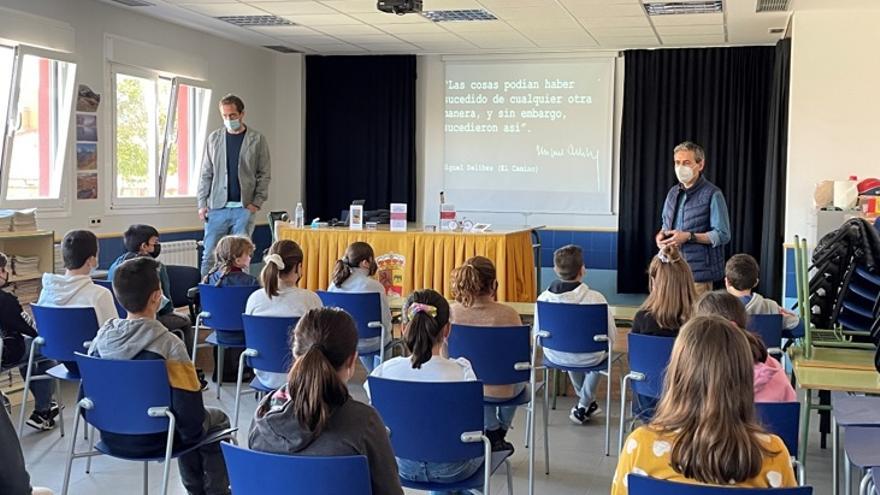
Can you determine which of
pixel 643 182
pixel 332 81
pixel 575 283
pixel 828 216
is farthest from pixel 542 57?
pixel 575 283

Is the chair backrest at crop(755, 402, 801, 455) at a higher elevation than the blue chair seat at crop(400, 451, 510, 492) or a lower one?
higher

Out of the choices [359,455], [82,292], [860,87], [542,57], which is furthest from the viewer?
[542,57]

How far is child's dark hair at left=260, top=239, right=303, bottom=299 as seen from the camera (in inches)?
173

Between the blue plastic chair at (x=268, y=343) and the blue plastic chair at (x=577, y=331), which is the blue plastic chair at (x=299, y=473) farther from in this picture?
the blue plastic chair at (x=577, y=331)

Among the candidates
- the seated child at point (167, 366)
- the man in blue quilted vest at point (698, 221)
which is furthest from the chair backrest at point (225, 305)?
the man in blue quilted vest at point (698, 221)

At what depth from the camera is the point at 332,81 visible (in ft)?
34.7

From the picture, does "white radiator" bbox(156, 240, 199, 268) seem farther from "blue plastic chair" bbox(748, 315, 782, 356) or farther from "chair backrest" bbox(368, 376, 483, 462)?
"chair backrest" bbox(368, 376, 483, 462)

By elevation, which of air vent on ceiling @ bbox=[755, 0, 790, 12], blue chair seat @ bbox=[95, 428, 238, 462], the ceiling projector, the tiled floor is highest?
air vent on ceiling @ bbox=[755, 0, 790, 12]

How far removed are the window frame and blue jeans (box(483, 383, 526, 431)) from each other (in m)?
5.27

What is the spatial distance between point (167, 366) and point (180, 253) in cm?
594

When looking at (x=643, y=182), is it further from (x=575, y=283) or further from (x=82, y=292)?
(x=82, y=292)

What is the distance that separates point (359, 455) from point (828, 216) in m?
5.53

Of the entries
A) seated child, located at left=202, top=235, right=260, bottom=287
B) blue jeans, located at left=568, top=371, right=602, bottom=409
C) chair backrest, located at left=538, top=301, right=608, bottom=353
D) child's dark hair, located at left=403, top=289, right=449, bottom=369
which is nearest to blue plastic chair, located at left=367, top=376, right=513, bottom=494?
child's dark hair, located at left=403, top=289, right=449, bottom=369

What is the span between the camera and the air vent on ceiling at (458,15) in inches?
301
